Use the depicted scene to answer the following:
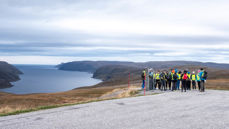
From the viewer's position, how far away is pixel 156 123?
9.80m

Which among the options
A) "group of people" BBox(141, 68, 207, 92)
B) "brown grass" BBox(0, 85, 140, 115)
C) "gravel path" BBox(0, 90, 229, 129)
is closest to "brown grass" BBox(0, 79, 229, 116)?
"brown grass" BBox(0, 85, 140, 115)

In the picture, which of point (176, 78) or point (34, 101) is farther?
point (34, 101)

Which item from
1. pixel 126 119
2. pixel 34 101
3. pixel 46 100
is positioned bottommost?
pixel 46 100

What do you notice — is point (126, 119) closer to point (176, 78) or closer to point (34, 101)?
point (176, 78)

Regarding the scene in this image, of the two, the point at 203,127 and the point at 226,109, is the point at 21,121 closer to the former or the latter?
the point at 203,127

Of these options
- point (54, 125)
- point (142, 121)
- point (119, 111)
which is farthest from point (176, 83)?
point (54, 125)

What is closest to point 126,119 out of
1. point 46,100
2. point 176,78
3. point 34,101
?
point 176,78

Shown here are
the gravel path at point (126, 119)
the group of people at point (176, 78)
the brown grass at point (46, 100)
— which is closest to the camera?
the gravel path at point (126, 119)

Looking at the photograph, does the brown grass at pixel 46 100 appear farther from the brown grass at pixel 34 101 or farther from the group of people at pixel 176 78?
the group of people at pixel 176 78

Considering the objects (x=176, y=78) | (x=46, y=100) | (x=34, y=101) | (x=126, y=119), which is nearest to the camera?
(x=126, y=119)

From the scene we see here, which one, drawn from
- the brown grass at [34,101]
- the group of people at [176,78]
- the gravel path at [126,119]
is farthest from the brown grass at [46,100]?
the gravel path at [126,119]

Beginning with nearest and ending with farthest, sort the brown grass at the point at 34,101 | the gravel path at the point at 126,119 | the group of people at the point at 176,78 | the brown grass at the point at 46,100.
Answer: the gravel path at the point at 126,119
the brown grass at the point at 46,100
the brown grass at the point at 34,101
the group of people at the point at 176,78

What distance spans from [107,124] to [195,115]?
4.17 m

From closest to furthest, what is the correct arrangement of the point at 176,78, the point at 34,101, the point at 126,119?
the point at 126,119 < the point at 176,78 < the point at 34,101
